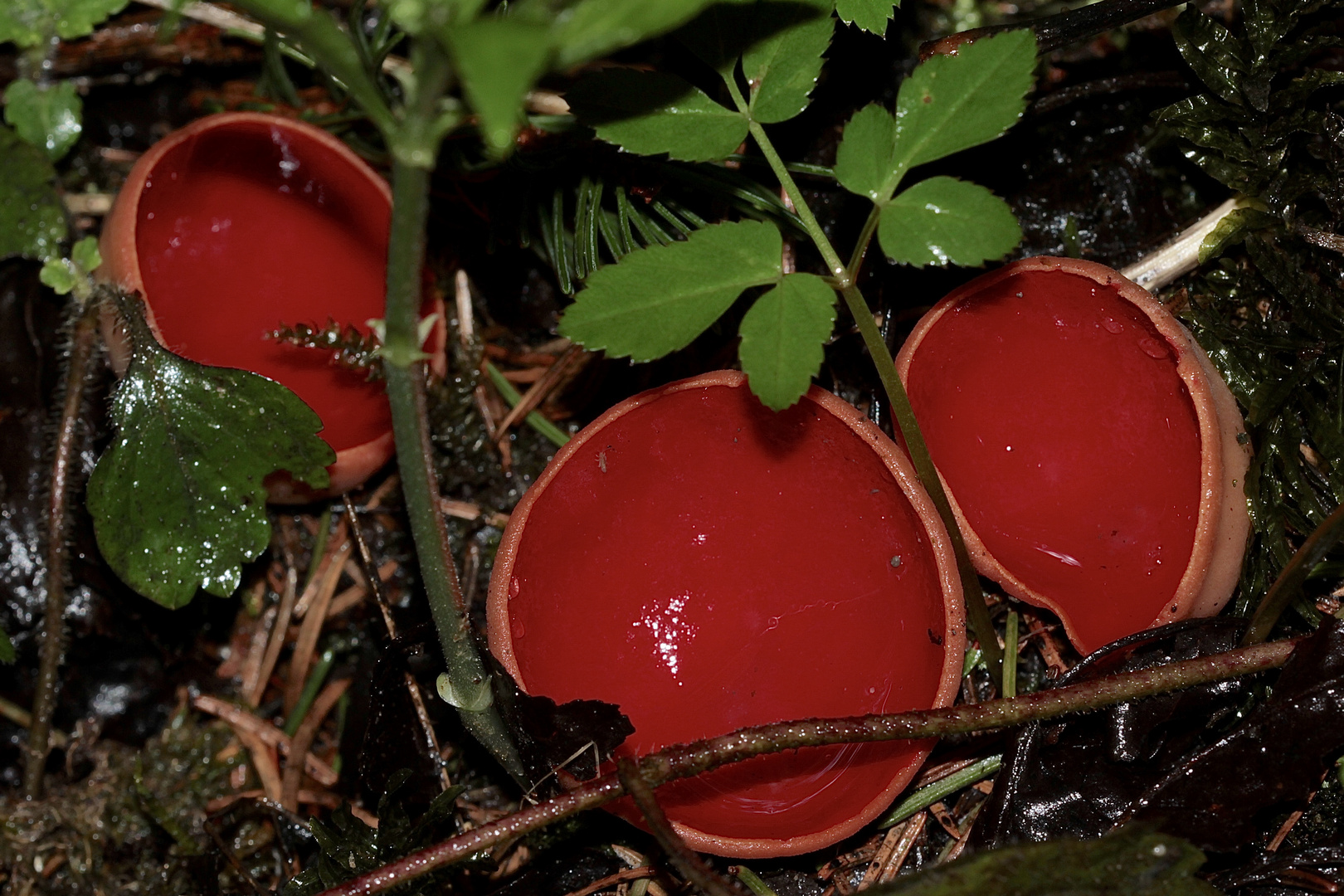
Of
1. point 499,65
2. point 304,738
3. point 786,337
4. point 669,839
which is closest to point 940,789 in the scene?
point 669,839

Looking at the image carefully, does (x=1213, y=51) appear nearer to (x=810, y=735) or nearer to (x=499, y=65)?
(x=810, y=735)

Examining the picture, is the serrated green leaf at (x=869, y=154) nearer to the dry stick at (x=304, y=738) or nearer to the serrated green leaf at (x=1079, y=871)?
the serrated green leaf at (x=1079, y=871)

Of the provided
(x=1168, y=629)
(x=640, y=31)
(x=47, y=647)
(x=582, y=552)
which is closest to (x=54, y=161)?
(x=47, y=647)

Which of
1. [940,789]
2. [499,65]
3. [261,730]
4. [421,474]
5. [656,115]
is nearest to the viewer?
[499,65]

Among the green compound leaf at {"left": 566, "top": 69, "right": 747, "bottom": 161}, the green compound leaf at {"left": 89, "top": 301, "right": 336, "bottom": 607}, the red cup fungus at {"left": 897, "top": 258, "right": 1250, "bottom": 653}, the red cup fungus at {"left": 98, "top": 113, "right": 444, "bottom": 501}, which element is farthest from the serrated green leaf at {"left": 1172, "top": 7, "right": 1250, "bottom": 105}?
the green compound leaf at {"left": 89, "top": 301, "right": 336, "bottom": 607}

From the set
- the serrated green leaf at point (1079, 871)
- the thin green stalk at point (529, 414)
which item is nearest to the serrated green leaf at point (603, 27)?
the serrated green leaf at point (1079, 871)

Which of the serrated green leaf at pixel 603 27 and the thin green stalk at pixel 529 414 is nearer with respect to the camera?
the serrated green leaf at pixel 603 27

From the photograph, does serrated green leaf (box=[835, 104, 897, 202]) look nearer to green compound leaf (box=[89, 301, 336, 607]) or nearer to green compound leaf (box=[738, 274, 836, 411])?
green compound leaf (box=[738, 274, 836, 411])

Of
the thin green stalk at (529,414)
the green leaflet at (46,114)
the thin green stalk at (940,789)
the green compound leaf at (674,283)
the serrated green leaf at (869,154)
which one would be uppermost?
the green leaflet at (46,114)
